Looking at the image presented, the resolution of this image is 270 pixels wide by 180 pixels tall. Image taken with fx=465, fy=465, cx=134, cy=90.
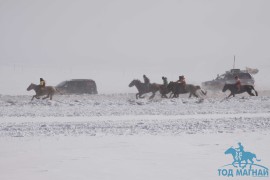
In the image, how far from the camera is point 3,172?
8125 millimetres

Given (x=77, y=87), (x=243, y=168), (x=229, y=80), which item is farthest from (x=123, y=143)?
(x=229, y=80)

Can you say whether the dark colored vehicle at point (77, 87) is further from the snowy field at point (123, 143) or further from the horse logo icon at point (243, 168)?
the horse logo icon at point (243, 168)

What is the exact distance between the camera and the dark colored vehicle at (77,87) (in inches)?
1346

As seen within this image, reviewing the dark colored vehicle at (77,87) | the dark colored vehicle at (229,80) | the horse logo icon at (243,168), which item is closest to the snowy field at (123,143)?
the horse logo icon at (243,168)

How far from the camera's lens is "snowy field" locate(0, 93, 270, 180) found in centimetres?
820

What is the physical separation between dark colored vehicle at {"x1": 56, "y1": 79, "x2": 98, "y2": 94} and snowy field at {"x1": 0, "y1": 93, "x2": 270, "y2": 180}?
46.8 ft

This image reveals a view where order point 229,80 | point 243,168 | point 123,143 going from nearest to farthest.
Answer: point 243,168 → point 123,143 → point 229,80

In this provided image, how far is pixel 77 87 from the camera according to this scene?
1364 inches

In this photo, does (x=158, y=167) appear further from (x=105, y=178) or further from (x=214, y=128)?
(x=214, y=128)

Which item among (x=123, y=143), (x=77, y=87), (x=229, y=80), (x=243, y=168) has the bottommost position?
(x=243, y=168)

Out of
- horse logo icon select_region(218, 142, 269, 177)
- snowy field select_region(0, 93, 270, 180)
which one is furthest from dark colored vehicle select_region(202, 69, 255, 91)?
horse logo icon select_region(218, 142, 269, 177)

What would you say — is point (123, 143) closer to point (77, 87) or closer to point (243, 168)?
point (243, 168)

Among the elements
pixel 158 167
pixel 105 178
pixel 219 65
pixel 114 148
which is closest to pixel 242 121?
pixel 114 148

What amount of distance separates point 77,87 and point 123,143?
23824mm
